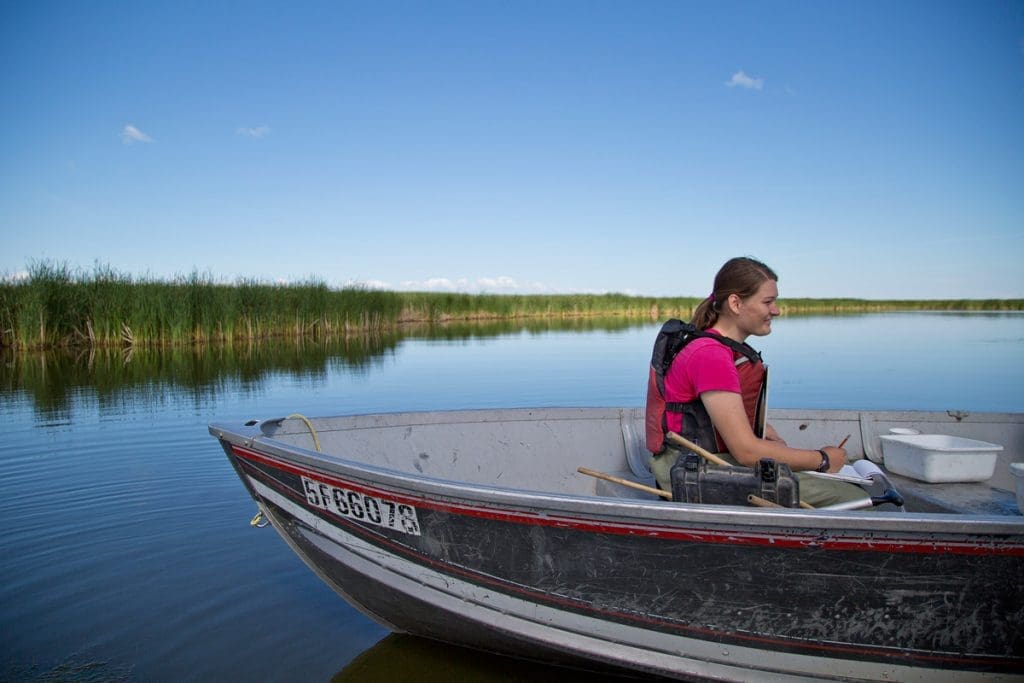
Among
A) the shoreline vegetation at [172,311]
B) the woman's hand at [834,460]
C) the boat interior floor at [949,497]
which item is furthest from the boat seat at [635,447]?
the shoreline vegetation at [172,311]

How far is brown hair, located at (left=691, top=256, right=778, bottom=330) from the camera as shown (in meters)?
3.19

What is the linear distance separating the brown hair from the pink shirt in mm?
174

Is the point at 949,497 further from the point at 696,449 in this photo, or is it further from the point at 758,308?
the point at 696,449

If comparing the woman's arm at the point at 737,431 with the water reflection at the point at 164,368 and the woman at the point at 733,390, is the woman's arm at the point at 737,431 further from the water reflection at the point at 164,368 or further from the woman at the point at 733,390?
the water reflection at the point at 164,368

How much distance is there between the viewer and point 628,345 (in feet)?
67.0

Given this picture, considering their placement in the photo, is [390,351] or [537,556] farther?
[390,351]

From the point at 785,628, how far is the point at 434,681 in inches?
65.0

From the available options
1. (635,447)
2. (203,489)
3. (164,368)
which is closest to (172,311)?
(164,368)

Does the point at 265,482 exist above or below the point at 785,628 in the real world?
above

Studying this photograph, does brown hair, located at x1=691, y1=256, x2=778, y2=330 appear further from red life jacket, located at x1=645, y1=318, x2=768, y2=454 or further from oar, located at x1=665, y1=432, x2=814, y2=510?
oar, located at x1=665, y1=432, x2=814, y2=510

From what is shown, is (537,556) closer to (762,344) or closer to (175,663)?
(175,663)

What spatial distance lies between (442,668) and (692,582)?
1.46m

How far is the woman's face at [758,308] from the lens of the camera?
10.5 feet

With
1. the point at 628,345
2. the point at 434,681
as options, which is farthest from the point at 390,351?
the point at 434,681
